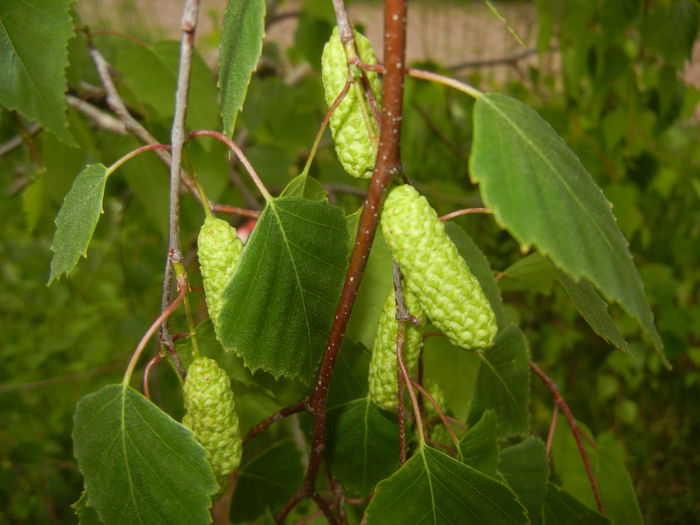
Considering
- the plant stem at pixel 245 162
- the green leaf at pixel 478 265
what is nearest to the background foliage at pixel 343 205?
the green leaf at pixel 478 265

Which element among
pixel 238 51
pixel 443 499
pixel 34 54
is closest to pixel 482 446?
pixel 443 499

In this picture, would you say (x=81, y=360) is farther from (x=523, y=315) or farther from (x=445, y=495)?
(x=445, y=495)

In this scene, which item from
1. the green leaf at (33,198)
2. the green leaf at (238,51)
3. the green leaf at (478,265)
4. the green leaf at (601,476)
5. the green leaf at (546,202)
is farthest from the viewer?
the green leaf at (33,198)

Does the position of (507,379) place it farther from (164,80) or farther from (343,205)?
(343,205)

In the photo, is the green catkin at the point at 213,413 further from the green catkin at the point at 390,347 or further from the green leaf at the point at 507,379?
the green leaf at the point at 507,379

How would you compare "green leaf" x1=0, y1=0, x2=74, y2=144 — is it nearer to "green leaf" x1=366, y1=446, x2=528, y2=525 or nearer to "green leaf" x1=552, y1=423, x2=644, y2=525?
"green leaf" x1=366, y1=446, x2=528, y2=525

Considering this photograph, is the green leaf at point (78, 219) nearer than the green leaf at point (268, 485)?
Yes

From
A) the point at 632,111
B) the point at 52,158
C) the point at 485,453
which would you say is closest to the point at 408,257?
the point at 485,453
